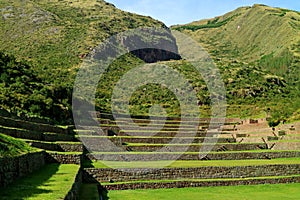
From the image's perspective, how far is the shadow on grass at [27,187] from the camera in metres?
9.31

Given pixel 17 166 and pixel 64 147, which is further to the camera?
pixel 64 147

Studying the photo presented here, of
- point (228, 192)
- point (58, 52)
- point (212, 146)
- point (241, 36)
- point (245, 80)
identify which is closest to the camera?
point (228, 192)

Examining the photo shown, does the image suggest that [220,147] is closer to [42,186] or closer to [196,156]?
[196,156]

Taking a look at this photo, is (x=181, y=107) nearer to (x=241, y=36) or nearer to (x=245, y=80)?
(x=245, y=80)

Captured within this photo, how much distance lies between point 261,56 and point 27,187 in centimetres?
13785

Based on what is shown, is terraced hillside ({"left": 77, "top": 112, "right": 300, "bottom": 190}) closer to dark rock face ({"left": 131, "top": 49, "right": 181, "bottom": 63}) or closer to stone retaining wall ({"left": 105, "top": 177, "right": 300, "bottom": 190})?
stone retaining wall ({"left": 105, "top": 177, "right": 300, "bottom": 190})

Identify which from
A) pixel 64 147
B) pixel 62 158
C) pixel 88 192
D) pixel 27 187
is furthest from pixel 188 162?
pixel 27 187

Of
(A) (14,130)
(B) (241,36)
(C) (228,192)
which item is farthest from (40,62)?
(B) (241,36)

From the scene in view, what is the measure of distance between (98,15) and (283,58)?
5394cm

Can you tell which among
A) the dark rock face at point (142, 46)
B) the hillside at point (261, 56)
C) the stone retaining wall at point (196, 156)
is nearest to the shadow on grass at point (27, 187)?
the stone retaining wall at point (196, 156)

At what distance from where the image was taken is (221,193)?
700 inches

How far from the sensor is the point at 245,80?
84.2 m

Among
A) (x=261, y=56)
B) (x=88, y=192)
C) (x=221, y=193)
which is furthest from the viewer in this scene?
(x=261, y=56)

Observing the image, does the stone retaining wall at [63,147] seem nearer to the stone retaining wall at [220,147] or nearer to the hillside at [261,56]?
the stone retaining wall at [220,147]
